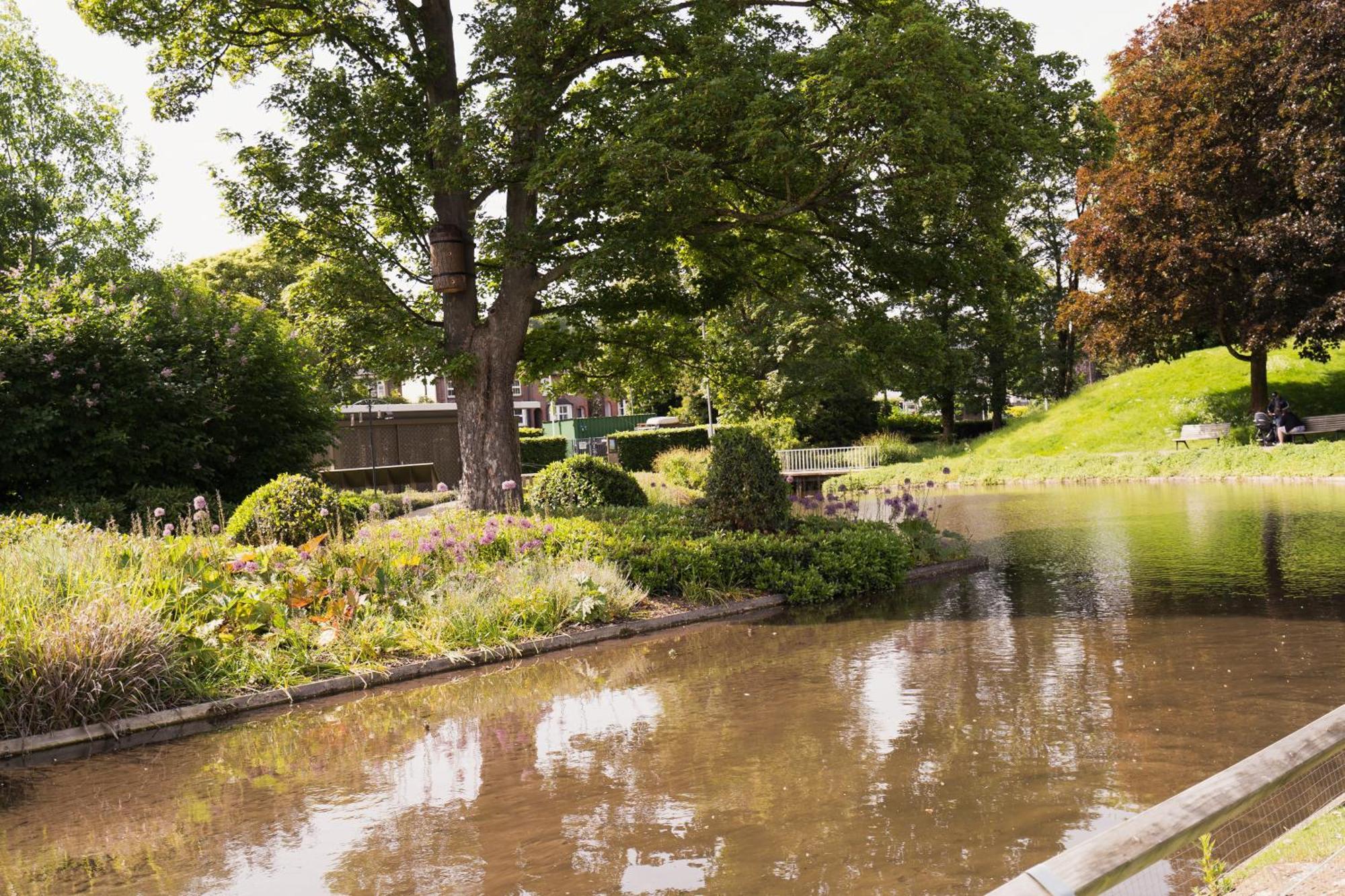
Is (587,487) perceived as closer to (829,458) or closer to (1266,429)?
(829,458)

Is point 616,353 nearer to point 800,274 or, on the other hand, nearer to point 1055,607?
point 800,274

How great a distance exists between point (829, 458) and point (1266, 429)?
1242 centimetres

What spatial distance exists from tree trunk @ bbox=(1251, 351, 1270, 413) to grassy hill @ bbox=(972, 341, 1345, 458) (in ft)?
2.04

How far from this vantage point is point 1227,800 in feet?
7.14

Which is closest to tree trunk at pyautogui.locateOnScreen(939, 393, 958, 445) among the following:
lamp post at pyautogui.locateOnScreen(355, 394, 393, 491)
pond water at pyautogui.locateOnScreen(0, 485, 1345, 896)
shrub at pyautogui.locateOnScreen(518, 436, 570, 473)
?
shrub at pyautogui.locateOnScreen(518, 436, 570, 473)

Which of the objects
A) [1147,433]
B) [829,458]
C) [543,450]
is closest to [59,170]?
[543,450]

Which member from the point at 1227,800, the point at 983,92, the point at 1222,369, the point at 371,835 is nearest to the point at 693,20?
the point at 983,92

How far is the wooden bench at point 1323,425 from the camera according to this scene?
2531cm

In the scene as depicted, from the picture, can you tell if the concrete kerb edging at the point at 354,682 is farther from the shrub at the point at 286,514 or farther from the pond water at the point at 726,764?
the shrub at the point at 286,514

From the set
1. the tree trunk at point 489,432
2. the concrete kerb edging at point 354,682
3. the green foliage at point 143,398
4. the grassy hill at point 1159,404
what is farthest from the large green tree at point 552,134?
the grassy hill at point 1159,404

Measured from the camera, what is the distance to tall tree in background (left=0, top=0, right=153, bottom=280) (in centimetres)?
3356

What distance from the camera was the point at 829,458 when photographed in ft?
108

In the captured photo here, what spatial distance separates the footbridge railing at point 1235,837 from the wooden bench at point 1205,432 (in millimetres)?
26205

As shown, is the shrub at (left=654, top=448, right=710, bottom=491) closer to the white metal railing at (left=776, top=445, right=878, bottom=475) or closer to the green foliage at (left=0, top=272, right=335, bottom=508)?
the white metal railing at (left=776, top=445, right=878, bottom=475)
